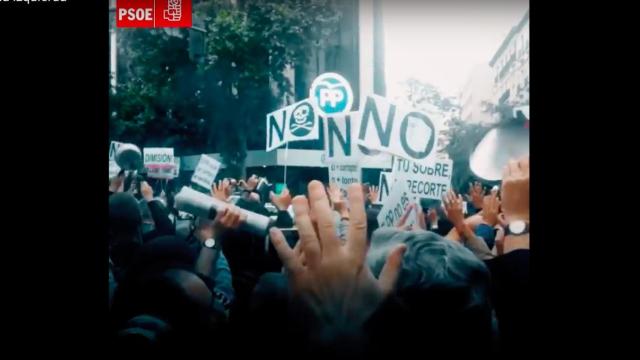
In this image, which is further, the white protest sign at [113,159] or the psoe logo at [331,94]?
the white protest sign at [113,159]

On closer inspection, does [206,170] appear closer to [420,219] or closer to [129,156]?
[129,156]

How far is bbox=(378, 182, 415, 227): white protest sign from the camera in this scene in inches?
204

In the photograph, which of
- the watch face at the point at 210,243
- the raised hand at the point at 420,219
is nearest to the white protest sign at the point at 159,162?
the watch face at the point at 210,243

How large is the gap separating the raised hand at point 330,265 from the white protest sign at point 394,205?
0.16 m

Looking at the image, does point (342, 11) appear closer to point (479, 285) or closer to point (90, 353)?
point (479, 285)

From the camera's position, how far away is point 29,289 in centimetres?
550

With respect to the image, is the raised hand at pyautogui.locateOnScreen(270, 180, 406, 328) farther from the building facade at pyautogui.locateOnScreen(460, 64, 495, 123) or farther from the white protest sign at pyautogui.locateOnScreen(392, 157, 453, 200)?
the building facade at pyautogui.locateOnScreen(460, 64, 495, 123)

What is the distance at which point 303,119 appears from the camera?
5.25m

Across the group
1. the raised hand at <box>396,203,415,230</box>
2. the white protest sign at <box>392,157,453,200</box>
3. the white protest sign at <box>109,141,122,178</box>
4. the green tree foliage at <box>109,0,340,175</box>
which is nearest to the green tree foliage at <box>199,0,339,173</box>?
the green tree foliage at <box>109,0,340,175</box>

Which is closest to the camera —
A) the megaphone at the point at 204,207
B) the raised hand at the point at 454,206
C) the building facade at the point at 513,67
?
the building facade at the point at 513,67

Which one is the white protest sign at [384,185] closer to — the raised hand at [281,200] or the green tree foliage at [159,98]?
the raised hand at [281,200]

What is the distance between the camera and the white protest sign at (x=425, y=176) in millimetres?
5172
